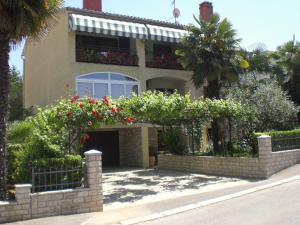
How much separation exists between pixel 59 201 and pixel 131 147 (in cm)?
1609

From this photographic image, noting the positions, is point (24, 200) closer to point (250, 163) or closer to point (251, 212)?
point (251, 212)

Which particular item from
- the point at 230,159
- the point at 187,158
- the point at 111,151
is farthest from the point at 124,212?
the point at 111,151

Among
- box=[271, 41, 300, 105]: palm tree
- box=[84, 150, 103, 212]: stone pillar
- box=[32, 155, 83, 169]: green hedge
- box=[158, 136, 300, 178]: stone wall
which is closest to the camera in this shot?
box=[32, 155, 83, 169]: green hedge

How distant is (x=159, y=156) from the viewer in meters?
24.2

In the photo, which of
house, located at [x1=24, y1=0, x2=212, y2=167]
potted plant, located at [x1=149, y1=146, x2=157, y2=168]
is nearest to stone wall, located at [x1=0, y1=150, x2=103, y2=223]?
house, located at [x1=24, y1=0, x2=212, y2=167]

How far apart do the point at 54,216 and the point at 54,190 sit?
75cm

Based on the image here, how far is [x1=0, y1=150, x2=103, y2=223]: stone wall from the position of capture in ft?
34.8

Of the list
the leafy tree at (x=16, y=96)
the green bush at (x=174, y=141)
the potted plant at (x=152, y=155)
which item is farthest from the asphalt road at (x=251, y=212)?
the leafy tree at (x=16, y=96)

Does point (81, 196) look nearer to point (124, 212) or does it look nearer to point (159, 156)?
point (124, 212)

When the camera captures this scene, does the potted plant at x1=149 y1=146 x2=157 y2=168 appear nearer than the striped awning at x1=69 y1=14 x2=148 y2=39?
No

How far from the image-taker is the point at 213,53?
2467 centimetres

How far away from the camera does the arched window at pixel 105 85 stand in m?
24.6

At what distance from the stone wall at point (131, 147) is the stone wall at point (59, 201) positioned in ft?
46.7

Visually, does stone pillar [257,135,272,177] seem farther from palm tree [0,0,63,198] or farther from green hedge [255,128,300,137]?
palm tree [0,0,63,198]
